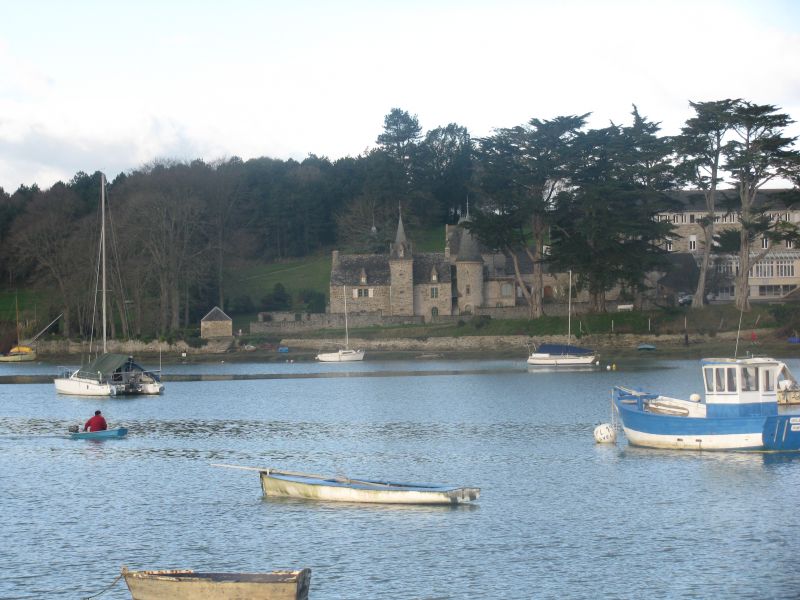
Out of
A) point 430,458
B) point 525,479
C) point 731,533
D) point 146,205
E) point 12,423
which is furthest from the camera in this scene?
point 146,205

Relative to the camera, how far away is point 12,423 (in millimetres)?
46781

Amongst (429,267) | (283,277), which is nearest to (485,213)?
(429,267)

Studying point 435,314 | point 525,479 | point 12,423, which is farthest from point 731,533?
point 435,314

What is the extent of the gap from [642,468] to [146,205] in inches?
2502

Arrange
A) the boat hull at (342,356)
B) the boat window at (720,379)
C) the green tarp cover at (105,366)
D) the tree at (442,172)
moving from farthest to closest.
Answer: the tree at (442,172) → the boat hull at (342,356) → the green tarp cover at (105,366) → the boat window at (720,379)

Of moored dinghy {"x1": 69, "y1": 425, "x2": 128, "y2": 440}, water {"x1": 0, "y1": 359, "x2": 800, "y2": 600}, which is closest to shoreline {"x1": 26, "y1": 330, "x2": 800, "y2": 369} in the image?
water {"x1": 0, "y1": 359, "x2": 800, "y2": 600}

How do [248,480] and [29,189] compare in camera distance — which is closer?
[248,480]

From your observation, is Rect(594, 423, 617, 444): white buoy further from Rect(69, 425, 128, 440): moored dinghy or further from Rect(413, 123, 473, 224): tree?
Rect(413, 123, 473, 224): tree

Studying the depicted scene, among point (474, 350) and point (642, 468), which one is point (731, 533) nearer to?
point (642, 468)

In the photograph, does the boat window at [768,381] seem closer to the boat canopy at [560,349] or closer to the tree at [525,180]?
the boat canopy at [560,349]

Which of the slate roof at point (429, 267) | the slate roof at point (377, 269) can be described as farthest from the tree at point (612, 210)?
the slate roof at point (377, 269)

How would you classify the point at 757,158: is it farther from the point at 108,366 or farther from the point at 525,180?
the point at 108,366

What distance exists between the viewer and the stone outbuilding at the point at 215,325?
288ft

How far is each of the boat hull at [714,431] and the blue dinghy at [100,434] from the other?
751 inches
